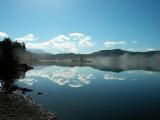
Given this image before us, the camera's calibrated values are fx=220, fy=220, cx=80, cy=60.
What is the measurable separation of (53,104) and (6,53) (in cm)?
10874

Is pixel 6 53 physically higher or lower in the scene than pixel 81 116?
higher

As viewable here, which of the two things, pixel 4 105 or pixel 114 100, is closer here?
pixel 4 105

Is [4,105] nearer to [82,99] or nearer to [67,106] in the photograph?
[67,106]

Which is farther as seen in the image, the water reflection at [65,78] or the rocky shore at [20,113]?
the water reflection at [65,78]

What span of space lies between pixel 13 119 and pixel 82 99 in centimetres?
2132

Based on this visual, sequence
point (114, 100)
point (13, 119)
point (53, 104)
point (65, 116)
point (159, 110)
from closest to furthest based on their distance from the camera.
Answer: point (13, 119), point (65, 116), point (159, 110), point (53, 104), point (114, 100)

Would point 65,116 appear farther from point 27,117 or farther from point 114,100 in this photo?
point 114,100

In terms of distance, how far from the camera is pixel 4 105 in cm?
3428

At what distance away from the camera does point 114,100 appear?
45656 mm

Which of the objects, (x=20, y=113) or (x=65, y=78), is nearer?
(x=20, y=113)

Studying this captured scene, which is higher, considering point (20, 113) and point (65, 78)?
point (65, 78)

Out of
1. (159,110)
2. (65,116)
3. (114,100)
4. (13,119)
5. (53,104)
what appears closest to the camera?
(13,119)

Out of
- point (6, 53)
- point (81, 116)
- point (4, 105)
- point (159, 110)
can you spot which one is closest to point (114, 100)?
point (159, 110)

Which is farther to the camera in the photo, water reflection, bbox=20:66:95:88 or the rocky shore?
water reflection, bbox=20:66:95:88
